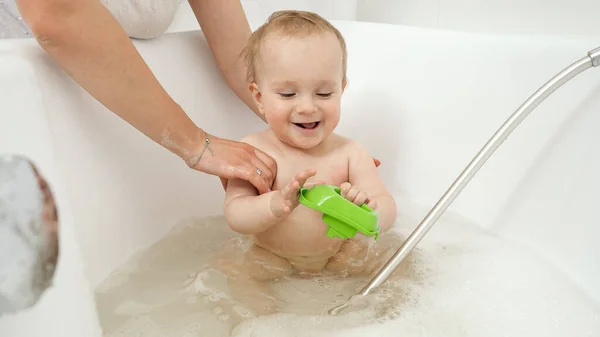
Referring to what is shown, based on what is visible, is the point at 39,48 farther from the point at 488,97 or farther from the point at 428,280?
the point at 488,97

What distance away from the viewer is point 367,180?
89 centimetres

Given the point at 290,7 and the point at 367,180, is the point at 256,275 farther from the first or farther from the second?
the point at 290,7

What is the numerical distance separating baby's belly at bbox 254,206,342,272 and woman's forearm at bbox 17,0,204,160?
7.0 inches

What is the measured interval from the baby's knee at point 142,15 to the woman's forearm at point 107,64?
22 cm

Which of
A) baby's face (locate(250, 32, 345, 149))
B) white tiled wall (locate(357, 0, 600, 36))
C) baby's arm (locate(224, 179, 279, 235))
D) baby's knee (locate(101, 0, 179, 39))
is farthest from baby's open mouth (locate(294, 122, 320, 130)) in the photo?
Result: white tiled wall (locate(357, 0, 600, 36))

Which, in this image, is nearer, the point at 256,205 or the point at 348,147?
the point at 256,205

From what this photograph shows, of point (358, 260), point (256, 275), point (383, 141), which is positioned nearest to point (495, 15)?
point (383, 141)

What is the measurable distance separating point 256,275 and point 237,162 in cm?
17

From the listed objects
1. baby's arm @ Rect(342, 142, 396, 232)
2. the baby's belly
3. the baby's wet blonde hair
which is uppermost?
the baby's wet blonde hair

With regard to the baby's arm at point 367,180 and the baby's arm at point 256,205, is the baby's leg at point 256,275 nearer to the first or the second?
the baby's arm at point 256,205

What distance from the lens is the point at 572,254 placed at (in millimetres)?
813

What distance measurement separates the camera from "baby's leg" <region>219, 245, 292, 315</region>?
2.58 feet

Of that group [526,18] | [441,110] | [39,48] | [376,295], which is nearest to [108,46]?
[39,48]

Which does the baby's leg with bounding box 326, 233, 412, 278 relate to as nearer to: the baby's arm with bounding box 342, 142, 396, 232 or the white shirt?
the baby's arm with bounding box 342, 142, 396, 232
